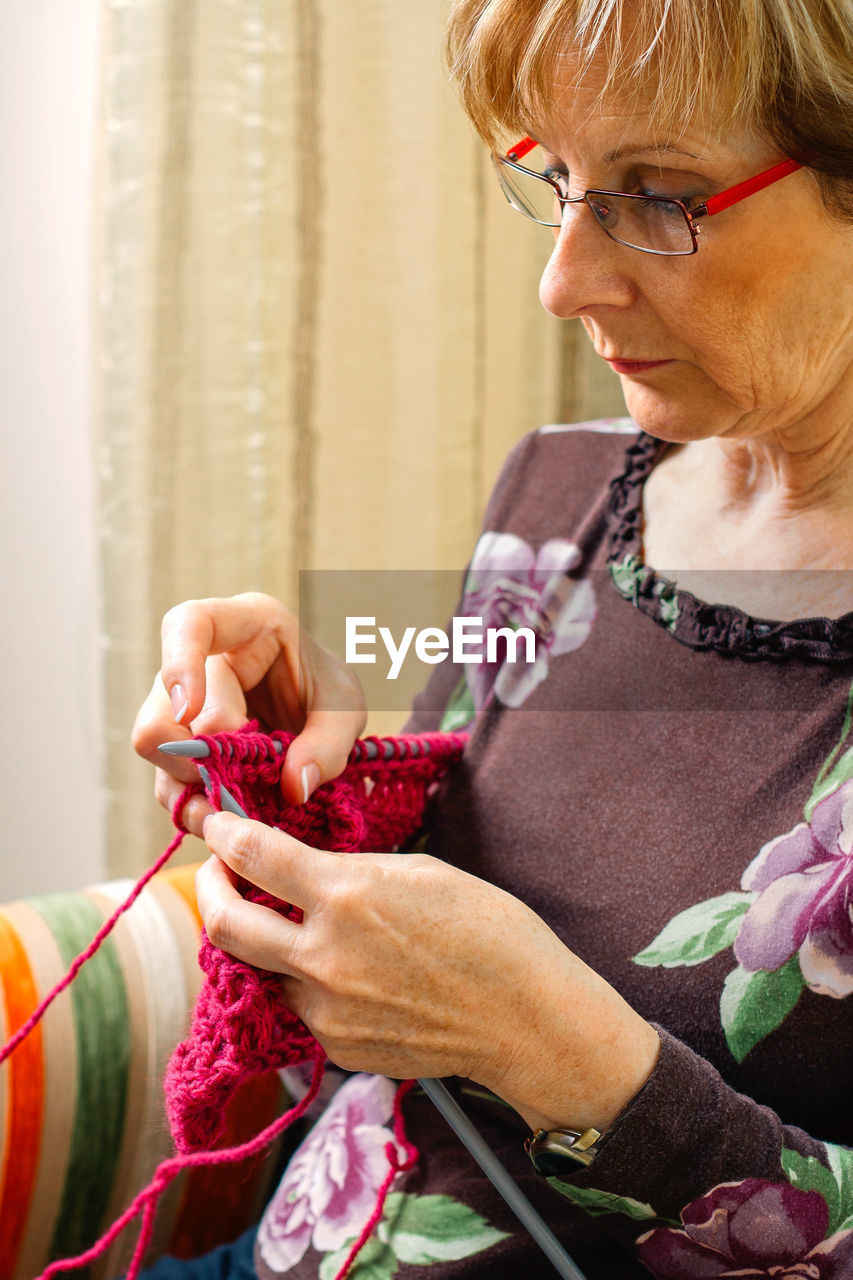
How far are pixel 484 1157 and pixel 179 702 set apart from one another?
33 cm

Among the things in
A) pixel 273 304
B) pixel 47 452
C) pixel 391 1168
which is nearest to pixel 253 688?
pixel 391 1168

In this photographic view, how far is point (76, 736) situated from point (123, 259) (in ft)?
2.56

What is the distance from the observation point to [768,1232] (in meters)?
0.66

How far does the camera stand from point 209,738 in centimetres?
67

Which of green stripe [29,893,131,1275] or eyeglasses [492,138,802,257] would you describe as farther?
green stripe [29,893,131,1275]

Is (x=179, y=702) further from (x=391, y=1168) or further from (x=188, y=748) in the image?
(x=391, y=1168)

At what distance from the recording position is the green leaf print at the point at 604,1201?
0.64 m

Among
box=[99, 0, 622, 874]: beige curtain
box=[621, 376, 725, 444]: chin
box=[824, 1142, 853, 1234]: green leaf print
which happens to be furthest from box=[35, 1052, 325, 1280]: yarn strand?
box=[99, 0, 622, 874]: beige curtain

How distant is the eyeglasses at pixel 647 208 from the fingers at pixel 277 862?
42 cm

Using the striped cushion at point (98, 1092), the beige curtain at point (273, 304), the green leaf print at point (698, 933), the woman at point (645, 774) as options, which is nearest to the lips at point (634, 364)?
the woman at point (645, 774)

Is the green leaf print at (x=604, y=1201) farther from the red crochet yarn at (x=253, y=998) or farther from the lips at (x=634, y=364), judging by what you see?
the lips at (x=634, y=364)

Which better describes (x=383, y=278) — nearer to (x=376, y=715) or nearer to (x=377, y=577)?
(x=377, y=577)

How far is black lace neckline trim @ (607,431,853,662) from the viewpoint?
2.43 feet

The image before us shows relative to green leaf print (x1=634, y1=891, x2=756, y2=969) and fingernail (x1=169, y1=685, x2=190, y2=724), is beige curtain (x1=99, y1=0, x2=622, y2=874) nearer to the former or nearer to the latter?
fingernail (x1=169, y1=685, x2=190, y2=724)
